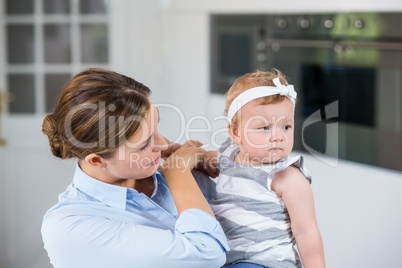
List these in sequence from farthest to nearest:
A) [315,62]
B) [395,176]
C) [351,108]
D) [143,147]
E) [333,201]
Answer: [315,62]
[351,108]
[333,201]
[395,176]
[143,147]

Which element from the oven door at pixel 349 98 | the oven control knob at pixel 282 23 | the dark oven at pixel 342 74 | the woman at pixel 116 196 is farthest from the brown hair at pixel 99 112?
A: the oven control knob at pixel 282 23

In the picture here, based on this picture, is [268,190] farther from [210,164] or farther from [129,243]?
[129,243]

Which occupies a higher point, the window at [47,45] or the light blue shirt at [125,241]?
the window at [47,45]

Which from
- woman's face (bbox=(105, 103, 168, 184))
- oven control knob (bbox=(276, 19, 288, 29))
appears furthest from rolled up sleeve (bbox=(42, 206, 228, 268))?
oven control knob (bbox=(276, 19, 288, 29))

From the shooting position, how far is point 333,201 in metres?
2.18

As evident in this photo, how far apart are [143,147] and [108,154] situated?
0.24 ft

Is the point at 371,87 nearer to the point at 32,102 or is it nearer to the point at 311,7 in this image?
the point at 311,7

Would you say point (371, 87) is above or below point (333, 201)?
above

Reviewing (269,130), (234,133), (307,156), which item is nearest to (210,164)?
(234,133)

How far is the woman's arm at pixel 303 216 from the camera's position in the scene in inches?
44.9

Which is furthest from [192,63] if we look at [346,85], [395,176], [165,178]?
[165,178]

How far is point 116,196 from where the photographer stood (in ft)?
3.67

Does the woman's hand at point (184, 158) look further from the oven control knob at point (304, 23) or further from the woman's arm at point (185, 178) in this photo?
the oven control knob at point (304, 23)

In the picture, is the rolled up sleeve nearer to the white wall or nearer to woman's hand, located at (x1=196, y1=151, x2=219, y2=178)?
woman's hand, located at (x1=196, y1=151, x2=219, y2=178)
